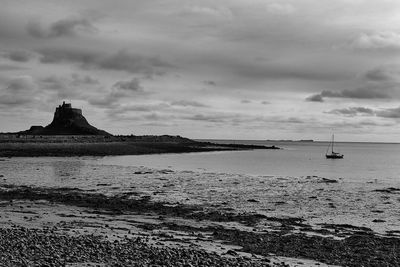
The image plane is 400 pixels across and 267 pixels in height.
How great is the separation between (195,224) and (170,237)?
3687 millimetres

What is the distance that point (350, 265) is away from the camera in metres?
13.8

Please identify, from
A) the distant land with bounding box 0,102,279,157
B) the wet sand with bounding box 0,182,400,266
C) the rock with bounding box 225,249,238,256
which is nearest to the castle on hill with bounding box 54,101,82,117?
the distant land with bounding box 0,102,279,157

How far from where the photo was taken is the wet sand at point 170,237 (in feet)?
42.2

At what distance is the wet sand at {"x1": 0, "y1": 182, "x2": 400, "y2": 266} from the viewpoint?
1287cm

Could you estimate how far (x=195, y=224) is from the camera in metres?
20.4

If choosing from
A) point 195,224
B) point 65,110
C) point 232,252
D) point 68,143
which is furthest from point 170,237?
point 65,110

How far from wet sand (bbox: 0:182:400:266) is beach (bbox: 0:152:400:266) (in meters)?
0.04

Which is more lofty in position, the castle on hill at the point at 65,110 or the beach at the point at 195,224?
the castle on hill at the point at 65,110

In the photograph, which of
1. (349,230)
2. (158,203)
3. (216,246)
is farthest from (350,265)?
(158,203)

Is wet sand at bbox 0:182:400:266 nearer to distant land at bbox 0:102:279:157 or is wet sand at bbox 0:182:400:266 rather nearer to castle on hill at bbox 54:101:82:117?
distant land at bbox 0:102:279:157

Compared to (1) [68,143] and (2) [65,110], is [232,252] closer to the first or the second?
(1) [68,143]

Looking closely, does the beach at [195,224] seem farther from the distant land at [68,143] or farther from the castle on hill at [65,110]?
the castle on hill at [65,110]

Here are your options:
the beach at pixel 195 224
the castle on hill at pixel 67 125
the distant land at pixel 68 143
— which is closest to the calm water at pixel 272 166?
the distant land at pixel 68 143

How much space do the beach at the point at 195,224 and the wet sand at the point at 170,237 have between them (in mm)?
39
